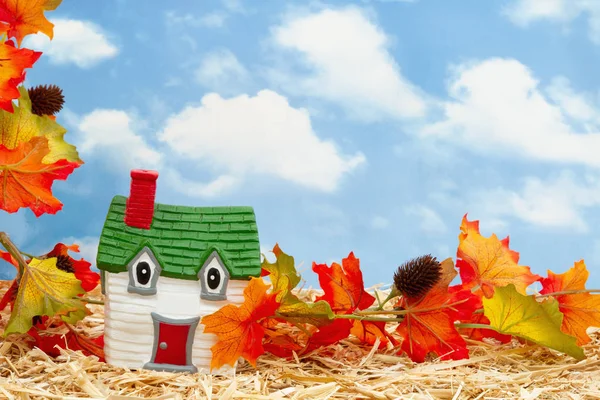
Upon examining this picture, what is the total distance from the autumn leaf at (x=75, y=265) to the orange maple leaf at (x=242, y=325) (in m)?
0.43

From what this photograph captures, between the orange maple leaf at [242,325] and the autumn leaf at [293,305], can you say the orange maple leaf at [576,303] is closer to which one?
the autumn leaf at [293,305]

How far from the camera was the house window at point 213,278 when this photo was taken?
1.40m

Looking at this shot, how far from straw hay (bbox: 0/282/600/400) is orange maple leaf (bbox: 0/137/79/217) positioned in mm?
303

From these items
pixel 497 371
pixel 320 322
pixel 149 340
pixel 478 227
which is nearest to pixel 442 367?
pixel 497 371

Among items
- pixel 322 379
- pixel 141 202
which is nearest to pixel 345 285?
pixel 322 379

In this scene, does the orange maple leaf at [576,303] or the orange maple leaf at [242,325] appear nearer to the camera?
the orange maple leaf at [242,325]

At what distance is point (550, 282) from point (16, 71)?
1.21 meters

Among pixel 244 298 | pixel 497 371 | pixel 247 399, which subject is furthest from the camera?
pixel 497 371

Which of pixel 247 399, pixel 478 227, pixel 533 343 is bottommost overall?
pixel 247 399

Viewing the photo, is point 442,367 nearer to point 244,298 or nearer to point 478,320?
point 478,320

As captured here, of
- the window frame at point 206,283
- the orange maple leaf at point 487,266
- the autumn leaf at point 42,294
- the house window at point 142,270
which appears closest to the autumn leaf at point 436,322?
the orange maple leaf at point 487,266

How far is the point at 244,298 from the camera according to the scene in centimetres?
138

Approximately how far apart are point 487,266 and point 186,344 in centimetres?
69

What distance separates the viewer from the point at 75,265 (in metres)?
1.69
